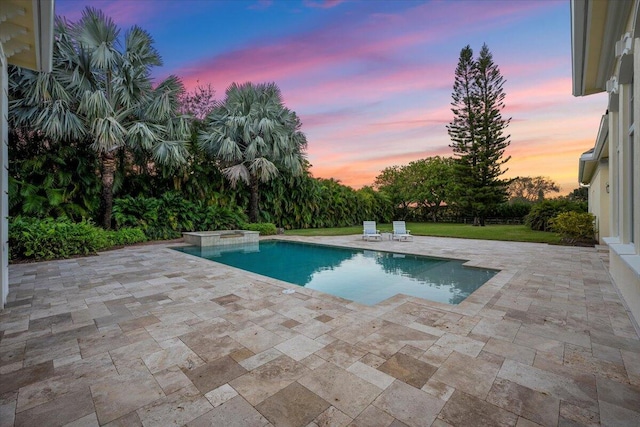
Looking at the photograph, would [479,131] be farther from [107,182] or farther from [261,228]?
[107,182]

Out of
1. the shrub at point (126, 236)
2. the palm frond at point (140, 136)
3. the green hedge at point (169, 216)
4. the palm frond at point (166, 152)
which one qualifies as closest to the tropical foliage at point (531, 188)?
the green hedge at point (169, 216)

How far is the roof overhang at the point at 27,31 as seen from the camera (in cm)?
357

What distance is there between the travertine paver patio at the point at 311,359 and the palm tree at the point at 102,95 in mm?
6937

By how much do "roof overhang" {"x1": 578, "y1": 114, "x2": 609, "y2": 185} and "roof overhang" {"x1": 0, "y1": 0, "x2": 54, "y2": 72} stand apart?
422 inches

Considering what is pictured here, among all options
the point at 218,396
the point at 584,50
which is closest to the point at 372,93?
the point at 584,50

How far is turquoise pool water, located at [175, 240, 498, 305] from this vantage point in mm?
5480

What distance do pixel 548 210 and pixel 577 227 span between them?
5.90 metres

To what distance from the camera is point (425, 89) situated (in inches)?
483

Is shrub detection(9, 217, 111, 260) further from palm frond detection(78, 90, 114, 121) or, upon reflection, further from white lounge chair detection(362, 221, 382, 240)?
white lounge chair detection(362, 221, 382, 240)

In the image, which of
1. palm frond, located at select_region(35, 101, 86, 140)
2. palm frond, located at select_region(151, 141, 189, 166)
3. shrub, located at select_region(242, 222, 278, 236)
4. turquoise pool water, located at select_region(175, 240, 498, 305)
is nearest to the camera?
turquoise pool water, located at select_region(175, 240, 498, 305)

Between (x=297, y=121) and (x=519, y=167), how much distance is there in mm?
17431

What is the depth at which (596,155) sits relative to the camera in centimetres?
938

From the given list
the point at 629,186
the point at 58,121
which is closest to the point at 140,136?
the point at 58,121

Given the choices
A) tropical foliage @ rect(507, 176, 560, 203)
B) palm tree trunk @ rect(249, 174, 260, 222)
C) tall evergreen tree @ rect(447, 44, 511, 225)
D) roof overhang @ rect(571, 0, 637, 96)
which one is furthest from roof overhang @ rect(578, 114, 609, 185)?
tropical foliage @ rect(507, 176, 560, 203)
